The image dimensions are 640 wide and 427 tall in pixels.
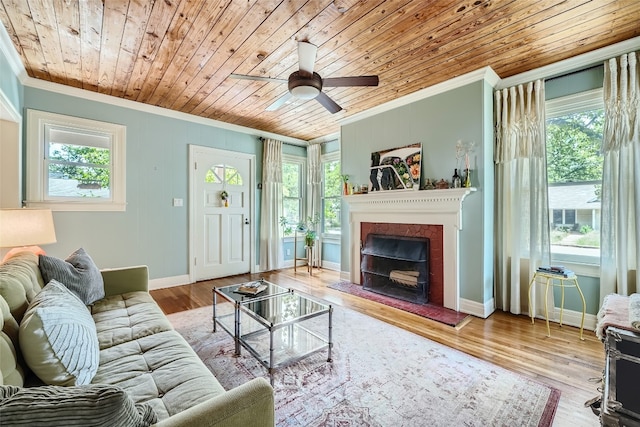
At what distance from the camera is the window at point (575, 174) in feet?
8.86

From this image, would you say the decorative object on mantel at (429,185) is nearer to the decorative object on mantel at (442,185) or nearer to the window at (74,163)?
the decorative object on mantel at (442,185)

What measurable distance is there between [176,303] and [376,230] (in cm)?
276

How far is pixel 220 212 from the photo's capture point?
15.4 feet

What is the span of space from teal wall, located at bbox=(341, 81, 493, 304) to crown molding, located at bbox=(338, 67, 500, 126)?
47 millimetres

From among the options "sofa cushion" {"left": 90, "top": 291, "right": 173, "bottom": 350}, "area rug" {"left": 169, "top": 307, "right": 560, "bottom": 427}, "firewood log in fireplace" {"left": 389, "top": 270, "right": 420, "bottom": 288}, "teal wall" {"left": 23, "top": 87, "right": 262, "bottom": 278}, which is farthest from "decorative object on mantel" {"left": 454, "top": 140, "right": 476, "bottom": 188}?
"teal wall" {"left": 23, "top": 87, "right": 262, "bottom": 278}

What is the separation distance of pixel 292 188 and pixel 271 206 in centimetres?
73

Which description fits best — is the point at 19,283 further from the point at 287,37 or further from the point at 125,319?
the point at 287,37

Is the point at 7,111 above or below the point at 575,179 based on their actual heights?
above

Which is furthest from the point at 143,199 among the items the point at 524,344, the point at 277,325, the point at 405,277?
the point at 524,344

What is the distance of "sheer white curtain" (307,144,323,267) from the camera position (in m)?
5.57

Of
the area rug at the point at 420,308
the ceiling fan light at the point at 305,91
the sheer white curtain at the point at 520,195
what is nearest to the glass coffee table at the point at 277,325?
the area rug at the point at 420,308

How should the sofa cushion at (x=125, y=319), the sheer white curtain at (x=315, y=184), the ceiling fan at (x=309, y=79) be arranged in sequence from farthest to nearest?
the sheer white curtain at (x=315, y=184) → the ceiling fan at (x=309, y=79) → the sofa cushion at (x=125, y=319)

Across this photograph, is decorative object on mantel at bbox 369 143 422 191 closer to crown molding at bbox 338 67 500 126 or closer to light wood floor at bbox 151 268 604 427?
crown molding at bbox 338 67 500 126

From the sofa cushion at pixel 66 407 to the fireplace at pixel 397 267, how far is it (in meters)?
3.18
